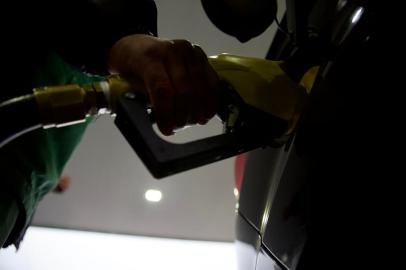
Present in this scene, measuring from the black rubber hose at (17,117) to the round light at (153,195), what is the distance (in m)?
1.97

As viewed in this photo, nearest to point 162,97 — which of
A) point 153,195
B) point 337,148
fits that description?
point 337,148

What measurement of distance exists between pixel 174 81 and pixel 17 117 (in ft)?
0.36

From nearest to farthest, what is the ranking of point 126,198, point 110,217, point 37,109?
point 37,109 < point 126,198 < point 110,217

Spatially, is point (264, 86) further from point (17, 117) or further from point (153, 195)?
Result: point (153, 195)

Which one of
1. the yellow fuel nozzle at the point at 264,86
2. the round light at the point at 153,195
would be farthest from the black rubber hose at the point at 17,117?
the round light at the point at 153,195

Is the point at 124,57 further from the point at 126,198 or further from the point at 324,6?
the point at 126,198

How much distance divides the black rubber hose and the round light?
1970 mm

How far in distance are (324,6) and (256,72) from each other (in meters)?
0.16

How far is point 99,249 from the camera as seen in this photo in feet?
7.74

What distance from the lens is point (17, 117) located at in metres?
0.26

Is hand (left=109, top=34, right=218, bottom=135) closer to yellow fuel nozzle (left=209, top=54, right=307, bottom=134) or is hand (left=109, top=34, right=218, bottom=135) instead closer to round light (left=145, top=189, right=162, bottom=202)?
yellow fuel nozzle (left=209, top=54, right=307, bottom=134)

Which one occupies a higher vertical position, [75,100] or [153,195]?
[75,100]

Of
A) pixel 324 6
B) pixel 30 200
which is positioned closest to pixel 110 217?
pixel 30 200

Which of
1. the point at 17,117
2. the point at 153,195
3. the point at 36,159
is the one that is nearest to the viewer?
the point at 17,117
